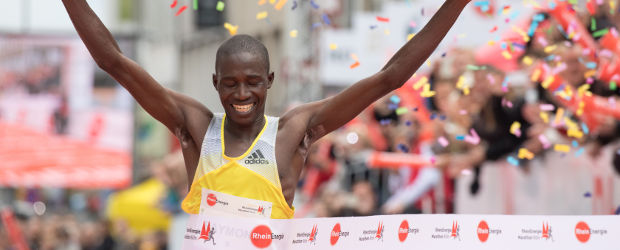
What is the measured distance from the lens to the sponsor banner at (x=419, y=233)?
4160 mm

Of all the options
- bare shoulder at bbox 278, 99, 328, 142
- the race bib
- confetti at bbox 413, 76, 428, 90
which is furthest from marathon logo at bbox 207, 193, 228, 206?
confetti at bbox 413, 76, 428, 90

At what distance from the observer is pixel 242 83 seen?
4.42 m

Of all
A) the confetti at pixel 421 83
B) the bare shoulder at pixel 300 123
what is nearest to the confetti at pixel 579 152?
the confetti at pixel 421 83

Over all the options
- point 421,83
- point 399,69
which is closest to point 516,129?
point 421,83

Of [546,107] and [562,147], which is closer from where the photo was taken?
[546,107]

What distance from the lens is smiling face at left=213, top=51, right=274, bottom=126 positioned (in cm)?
441

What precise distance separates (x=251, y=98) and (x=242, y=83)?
0.08m

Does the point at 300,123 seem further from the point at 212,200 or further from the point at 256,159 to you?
the point at 212,200

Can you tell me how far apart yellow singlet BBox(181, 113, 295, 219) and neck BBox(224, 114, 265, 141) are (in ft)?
0.21

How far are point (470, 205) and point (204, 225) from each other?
6073mm

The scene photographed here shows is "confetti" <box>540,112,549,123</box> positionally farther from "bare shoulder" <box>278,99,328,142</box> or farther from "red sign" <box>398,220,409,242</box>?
"red sign" <box>398,220,409,242</box>

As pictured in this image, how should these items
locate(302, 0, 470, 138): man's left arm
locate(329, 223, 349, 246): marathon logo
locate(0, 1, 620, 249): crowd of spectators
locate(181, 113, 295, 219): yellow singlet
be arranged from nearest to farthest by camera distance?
1. locate(329, 223, 349, 246): marathon logo
2. locate(181, 113, 295, 219): yellow singlet
3. locate(302, 0, 470, 138): man's left arm
4. locate(0, 1, 620, 249): crowd of spectators

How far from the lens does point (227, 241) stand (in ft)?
13.9

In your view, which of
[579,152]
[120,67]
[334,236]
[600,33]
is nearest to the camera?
[334,236]
